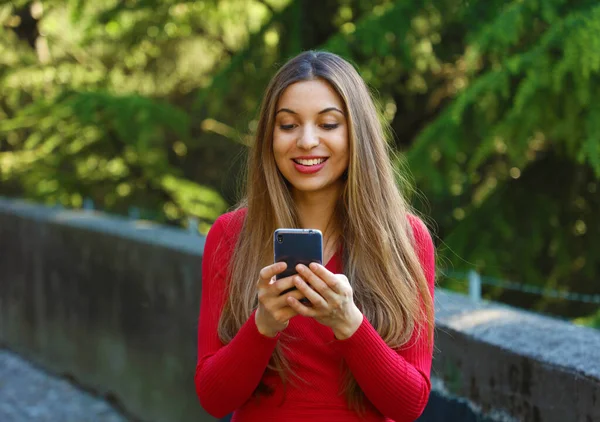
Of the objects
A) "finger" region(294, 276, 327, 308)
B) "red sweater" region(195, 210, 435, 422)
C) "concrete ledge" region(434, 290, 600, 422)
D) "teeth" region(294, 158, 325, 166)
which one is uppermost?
"teeth" region(294, 158, 325, 166)

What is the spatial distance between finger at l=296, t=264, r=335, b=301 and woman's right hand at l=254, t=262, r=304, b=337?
0.03 meters

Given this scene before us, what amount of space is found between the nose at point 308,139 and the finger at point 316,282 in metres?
0.44

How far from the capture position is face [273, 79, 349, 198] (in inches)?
92.0

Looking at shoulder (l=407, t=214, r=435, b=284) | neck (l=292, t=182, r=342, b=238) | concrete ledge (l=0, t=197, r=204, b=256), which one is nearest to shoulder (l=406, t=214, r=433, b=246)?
shoulder (l=407, t=214, r=435, b=284)

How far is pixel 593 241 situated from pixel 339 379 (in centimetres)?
285

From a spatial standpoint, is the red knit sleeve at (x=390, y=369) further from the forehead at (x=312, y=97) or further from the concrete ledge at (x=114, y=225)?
the concrete ledge at (x=114, y=225)

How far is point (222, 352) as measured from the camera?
7.32 feet

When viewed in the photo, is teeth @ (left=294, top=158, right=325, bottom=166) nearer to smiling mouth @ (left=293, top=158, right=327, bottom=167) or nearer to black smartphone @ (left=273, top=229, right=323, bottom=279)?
smiling mouth @ (left=293, top=158, right=327, bottom=167)

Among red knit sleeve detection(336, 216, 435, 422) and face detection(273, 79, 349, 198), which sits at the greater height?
face detection(273, 79, 349, 198)

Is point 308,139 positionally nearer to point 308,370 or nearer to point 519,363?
point 308,370

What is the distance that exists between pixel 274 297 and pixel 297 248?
124 mm

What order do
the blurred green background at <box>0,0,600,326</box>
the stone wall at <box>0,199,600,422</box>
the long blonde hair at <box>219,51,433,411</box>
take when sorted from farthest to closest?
the blurred green background at <box>0,0,600,326</box> → the stone wall at <box>0,199,600,422</box> → the long blonde hair at <box>219,51,433,411</box>

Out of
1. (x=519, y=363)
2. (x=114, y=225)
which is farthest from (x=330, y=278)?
(x=114, y=225)

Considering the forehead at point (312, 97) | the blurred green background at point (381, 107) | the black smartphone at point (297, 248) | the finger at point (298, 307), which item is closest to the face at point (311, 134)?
the forehead at point (312, 97)
